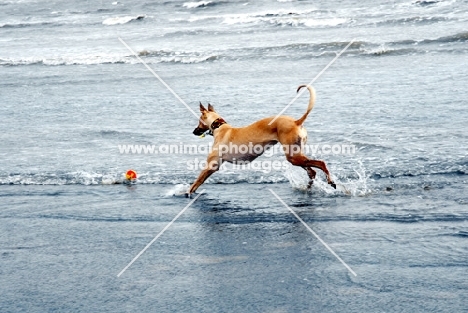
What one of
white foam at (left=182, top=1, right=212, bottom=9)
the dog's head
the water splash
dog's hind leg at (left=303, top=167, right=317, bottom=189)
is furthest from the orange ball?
white foam at (left=182, top=1, right=212, bottom=9)

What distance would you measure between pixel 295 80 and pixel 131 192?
7.84 meters

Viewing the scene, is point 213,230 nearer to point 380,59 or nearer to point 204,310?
point 204,310

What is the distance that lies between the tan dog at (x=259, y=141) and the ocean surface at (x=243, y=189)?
1.13 feet

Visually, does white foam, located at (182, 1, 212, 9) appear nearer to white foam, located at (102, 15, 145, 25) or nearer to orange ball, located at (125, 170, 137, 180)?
white foam, located at (102, 15, 145, 25)

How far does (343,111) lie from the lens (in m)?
12.4

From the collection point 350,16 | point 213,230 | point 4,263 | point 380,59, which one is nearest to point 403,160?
point 213,230

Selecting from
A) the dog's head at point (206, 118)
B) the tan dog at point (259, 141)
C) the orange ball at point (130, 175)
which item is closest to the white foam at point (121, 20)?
the orange ball at point (130, 175)

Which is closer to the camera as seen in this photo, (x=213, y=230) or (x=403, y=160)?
(x=213, y=230)

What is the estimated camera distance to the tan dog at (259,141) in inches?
317

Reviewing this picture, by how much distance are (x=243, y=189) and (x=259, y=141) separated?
0.64 meters

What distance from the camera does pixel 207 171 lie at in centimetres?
849

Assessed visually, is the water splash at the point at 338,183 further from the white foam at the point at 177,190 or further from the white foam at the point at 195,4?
the white foam at the point at 195,4

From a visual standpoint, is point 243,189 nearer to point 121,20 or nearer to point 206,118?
point 206,118

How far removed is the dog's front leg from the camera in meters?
8.48
